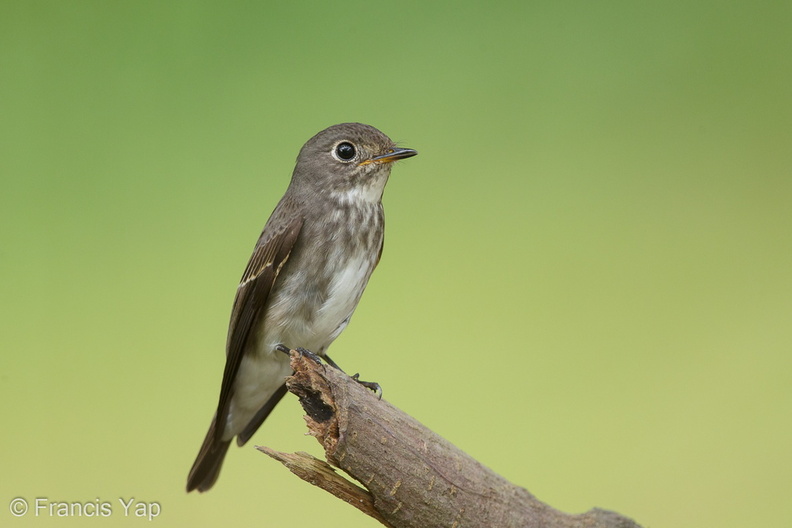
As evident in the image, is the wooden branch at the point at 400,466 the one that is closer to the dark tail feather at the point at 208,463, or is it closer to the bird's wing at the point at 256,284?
the bird's wing at the point at 256,284

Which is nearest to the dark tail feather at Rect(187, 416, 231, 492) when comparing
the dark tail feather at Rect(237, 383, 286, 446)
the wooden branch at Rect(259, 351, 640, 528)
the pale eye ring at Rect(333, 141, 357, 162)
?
the dark tail feather at Rect(237, 383, 286, 446)

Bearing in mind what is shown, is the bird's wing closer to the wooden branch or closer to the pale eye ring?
the pale eye ring

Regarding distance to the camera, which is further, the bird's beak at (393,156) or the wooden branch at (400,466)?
the bird's beak at (393,156)

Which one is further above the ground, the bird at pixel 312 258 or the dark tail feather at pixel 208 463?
the bird at pixel 312 258

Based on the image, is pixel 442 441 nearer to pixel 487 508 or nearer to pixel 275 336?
pixel 487 508

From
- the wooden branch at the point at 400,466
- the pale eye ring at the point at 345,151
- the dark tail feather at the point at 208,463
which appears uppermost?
the pale eye ring at the point at 345,151

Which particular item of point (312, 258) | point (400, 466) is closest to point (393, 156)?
point (312, 258)

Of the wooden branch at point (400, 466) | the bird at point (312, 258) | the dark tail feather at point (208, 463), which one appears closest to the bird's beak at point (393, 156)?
the bird at point (312, 258)

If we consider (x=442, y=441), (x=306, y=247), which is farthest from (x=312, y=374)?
(x=306, y=247)
